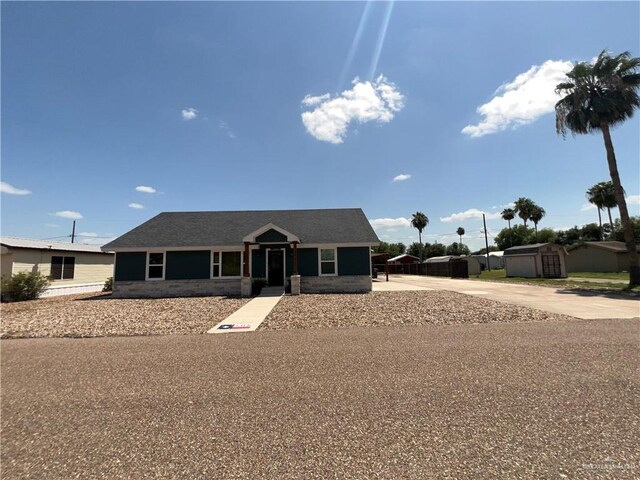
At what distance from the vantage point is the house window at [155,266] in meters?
18.2

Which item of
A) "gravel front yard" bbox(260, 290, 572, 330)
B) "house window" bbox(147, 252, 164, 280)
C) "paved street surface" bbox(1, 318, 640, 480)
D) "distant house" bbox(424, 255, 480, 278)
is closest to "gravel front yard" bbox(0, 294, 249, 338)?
"paved street surface" bbox(1, 318, 640, 480)

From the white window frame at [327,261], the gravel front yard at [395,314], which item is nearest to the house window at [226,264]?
the white window frame at [327,261]

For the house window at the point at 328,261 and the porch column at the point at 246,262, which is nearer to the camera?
the porch column at the point at 246,262

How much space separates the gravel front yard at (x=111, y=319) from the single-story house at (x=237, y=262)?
4304 millimetres

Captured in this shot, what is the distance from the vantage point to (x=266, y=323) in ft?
30.8

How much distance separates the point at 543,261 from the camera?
28172 mm

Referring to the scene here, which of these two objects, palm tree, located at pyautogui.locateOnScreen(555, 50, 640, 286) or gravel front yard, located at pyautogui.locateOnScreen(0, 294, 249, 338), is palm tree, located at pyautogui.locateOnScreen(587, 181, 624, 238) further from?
gravel front yard, located at pyautogui.locateOnScreen(0, 294, 249, 338)

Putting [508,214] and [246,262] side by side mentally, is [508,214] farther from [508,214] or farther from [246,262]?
[246,262]

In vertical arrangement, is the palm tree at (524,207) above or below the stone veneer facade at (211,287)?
above

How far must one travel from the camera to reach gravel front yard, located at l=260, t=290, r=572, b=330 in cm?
918

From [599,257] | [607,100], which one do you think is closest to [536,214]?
[599,257]

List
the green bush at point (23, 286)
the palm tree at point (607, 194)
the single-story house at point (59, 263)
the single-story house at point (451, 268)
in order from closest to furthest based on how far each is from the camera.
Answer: the green bush at point (23, 286)
the single-story house at point (59, 263)
the single-story house at point (451, 268)
the palm tree at point (607, 194)

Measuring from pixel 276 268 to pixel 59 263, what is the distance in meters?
14.2

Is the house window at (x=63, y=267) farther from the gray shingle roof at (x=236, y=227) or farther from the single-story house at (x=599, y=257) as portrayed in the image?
the single-story house at (x=599, y=257)
